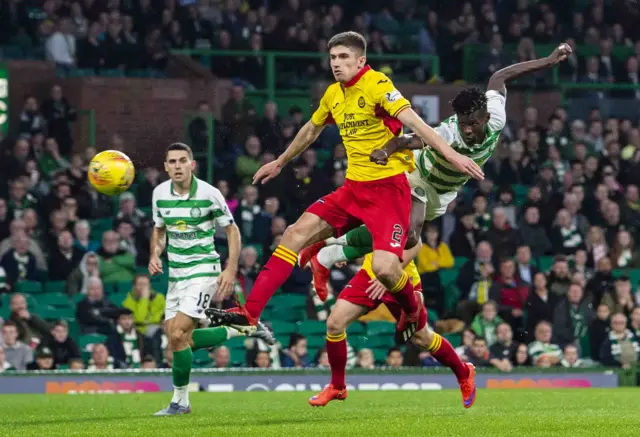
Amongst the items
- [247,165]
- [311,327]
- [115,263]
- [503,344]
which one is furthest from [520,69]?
[247,165]

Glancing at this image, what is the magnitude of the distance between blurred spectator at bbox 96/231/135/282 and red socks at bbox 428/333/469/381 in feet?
27.7

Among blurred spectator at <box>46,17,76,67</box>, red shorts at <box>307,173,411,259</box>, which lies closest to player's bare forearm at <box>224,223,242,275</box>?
red shorts at <box>307,173,411,259</box>

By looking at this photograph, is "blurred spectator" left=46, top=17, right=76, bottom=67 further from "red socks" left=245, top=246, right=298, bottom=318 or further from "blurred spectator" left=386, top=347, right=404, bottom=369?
"red socks" left=245, top=246, right=298, bottom=318

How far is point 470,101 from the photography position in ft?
36.3

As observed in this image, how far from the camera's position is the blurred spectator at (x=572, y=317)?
19531mm

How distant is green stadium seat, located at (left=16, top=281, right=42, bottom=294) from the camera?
760 inches

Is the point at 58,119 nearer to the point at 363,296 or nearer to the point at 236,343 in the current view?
the point at 236,343

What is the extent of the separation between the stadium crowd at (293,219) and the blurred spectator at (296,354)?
26 mm

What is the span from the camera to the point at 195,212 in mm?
12336

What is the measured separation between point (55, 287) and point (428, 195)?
352 inches

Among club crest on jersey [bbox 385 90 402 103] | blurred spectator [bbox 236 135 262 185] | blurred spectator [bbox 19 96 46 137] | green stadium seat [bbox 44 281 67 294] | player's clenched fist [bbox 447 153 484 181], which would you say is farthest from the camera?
blurred spectator [bbox 236 135 262 185]

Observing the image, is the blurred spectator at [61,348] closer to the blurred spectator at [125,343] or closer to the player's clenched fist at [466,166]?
the blurred spectator at [125,343]

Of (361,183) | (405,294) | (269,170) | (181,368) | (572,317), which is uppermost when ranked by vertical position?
(269,170)

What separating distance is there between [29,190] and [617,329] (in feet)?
28.6
